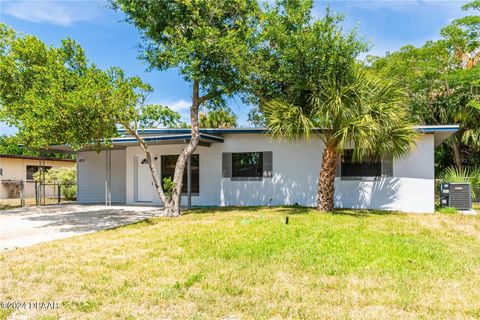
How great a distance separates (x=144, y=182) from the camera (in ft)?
52.9

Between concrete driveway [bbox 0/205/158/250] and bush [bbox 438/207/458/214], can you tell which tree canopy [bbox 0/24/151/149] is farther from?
bush [bbox 438/207/458/214]

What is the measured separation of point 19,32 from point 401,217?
13.2 meters

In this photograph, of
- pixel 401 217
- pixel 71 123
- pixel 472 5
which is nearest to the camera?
pixel 71 123

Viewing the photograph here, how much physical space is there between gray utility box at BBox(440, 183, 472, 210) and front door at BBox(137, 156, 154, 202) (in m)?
11.3

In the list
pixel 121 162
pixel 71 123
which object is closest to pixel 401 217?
pixel 71 123

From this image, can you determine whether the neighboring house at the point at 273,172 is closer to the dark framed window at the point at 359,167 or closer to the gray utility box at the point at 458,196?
the dark framed window at the point at 359,167

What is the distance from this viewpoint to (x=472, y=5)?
18.1 meters

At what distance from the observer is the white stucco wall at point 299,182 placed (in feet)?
40.0

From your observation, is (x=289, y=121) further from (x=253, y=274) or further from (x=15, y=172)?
(x=15, y=172)

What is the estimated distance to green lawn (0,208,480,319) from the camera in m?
3.87

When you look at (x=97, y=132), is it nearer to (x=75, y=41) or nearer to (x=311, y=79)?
(x=75, y=41)

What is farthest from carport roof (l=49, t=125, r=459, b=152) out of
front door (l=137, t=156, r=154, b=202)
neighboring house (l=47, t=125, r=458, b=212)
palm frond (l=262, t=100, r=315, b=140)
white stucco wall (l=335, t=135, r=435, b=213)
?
front door (l=137, t=156, r=154, b=202)

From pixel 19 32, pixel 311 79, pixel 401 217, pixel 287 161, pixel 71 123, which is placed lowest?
pixel 401 217

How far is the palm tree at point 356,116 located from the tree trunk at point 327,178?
0.29 meters
